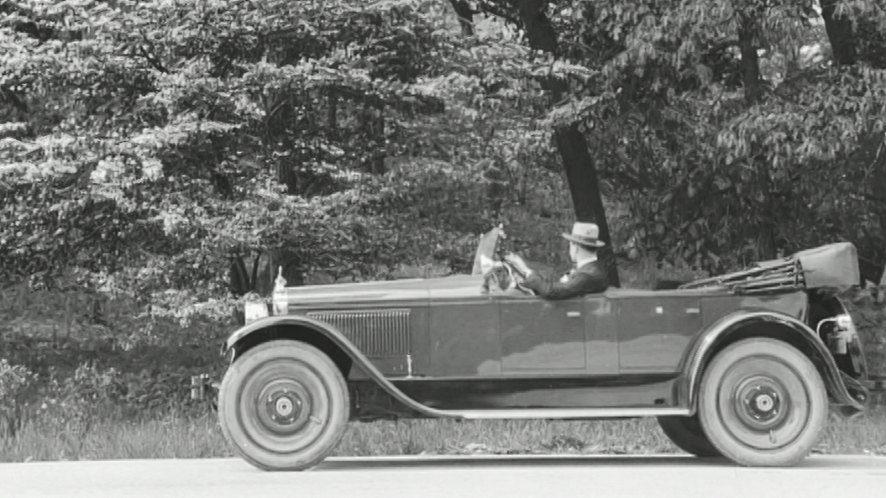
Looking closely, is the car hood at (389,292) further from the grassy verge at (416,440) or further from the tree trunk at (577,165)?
the tree trunk at (577,165)

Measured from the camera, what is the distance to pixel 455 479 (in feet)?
28.7

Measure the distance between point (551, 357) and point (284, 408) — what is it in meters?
1.82

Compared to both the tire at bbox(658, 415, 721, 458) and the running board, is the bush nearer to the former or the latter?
the running board

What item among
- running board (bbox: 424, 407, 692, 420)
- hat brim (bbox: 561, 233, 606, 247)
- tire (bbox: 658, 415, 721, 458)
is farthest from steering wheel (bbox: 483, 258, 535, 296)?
tire (bbox: 658, 415, 721, 458)

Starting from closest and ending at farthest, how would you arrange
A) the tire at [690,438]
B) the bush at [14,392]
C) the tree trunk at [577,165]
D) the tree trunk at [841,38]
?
the tire at [690,438] < the bush at [14,392] < the tree trunk at [841,38] < the tree trunk at [577,165]

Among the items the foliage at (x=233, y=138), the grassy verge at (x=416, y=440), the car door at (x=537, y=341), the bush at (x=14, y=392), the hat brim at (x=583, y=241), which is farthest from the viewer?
the foliage at (x=233, y=138)

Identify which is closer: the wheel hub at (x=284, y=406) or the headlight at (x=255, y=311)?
the wheel hub at (x=284, y=406)

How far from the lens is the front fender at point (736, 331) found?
951 centimetres

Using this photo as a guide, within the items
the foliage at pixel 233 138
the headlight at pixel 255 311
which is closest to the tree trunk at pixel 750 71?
the foliage at pixel 233 138

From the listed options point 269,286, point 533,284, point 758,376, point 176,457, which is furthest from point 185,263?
point 758,376

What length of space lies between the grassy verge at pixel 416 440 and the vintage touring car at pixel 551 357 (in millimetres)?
1494

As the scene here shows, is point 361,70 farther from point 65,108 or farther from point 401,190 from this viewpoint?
point 65,108

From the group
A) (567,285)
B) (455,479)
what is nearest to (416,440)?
(567,285)

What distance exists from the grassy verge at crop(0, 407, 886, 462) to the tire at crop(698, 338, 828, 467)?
1.76m
